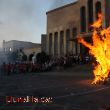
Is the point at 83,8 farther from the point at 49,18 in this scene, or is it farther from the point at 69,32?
the point at 49,18

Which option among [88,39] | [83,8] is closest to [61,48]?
[83,8]

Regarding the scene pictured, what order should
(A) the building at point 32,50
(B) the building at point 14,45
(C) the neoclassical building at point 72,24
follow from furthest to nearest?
(A) the building at point 32,50, (C) the neoclassical building at point 72,24, (B) the building at point 14,45

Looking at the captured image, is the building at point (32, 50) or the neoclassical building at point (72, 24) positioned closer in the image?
the neoclassical building at point (72, 24)

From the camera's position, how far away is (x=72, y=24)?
70312 mm

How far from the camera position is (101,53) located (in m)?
25.2

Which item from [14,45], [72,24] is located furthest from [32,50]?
[72,24]

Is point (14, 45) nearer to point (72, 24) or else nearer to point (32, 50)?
point (32, 50)

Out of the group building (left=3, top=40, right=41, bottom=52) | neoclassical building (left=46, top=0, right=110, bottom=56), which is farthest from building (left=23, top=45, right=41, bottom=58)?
neoclassical building (left=46, top=0, right=110, bottom=56)

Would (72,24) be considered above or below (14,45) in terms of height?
above

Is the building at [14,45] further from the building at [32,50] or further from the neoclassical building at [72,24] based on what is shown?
the neoclassical building at [72,24]

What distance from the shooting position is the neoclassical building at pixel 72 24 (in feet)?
193

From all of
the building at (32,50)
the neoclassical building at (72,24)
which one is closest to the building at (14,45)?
the building at (32,50)

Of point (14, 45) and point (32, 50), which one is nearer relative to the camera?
point (14, 45)

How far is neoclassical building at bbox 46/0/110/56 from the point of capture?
2312 inches
